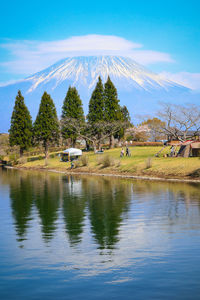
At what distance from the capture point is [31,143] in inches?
2950

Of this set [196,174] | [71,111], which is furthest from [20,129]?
[196,174]

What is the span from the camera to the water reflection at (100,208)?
1617 cm

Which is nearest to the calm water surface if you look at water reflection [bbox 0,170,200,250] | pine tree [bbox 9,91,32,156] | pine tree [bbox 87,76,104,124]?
water reflection [bbox 0,170,200,250]

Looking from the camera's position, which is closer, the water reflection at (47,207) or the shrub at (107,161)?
the water reflection at (47,207)

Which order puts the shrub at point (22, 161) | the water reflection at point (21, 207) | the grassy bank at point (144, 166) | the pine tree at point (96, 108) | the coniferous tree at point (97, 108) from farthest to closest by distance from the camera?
the pine tree at point (96, 108) → the coniferous tree at point (97, 108) → the shrub at point (22, 161) → the grassy bank at point (144, 166) → the water reflection at point (21, 207)

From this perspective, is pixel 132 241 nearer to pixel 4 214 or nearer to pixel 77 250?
pixel 77 250

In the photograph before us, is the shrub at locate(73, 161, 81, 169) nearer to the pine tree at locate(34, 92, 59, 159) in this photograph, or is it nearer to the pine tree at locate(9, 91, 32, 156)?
Result: the pine tree at locate(34, 92, 59, 159)

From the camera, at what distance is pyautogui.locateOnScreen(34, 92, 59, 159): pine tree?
73.6 metres

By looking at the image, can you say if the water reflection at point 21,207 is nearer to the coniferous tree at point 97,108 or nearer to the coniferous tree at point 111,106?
the coniferous tree at point 97,108

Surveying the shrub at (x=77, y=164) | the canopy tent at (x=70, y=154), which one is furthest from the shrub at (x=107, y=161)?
the canopy tent at (x=70, y=154)

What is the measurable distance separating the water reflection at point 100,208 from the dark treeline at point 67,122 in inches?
1593

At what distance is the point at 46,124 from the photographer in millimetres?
73812

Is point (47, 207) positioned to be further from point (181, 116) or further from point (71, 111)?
point (71, 111)

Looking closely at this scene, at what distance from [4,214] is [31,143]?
54811mm
